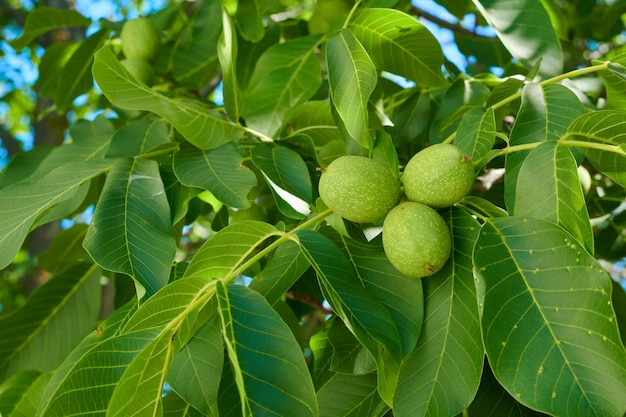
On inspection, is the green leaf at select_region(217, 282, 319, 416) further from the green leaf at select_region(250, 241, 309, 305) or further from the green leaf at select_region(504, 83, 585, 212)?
the green leaf at select_region(504, 83, 585, 212)

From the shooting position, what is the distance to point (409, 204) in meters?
0.81

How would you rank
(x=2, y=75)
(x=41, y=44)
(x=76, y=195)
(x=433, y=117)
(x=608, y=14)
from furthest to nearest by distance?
1. (x=2, y=75)
2. (x=41, y=44)
3. (x=608, y=14)
4. (x=433, y=117)
5. (x=76, y=195)

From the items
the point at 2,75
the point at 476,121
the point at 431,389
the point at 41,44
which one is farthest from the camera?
the point at 2,75

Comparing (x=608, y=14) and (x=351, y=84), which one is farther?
(x=608, y=14)

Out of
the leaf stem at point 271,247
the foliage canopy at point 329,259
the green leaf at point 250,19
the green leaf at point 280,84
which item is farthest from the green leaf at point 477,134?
the green leaf at point 250,19

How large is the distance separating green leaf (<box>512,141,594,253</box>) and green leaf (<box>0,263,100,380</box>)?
35.2 inches

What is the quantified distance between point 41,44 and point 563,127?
107 inches

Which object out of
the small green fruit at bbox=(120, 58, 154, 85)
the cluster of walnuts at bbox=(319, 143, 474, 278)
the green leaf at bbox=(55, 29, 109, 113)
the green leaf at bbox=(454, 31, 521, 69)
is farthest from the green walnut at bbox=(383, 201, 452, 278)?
the green leaf at bbox=(55, 29, 109, 113)

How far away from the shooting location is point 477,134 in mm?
896

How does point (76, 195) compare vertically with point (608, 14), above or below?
above

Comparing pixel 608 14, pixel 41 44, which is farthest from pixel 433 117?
pixel 41 44

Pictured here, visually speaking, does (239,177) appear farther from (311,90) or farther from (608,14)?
(608,14)

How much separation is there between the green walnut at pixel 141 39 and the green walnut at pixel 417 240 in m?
1.02

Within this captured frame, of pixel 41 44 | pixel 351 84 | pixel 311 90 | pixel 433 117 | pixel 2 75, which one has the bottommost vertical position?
pixel 2 75
